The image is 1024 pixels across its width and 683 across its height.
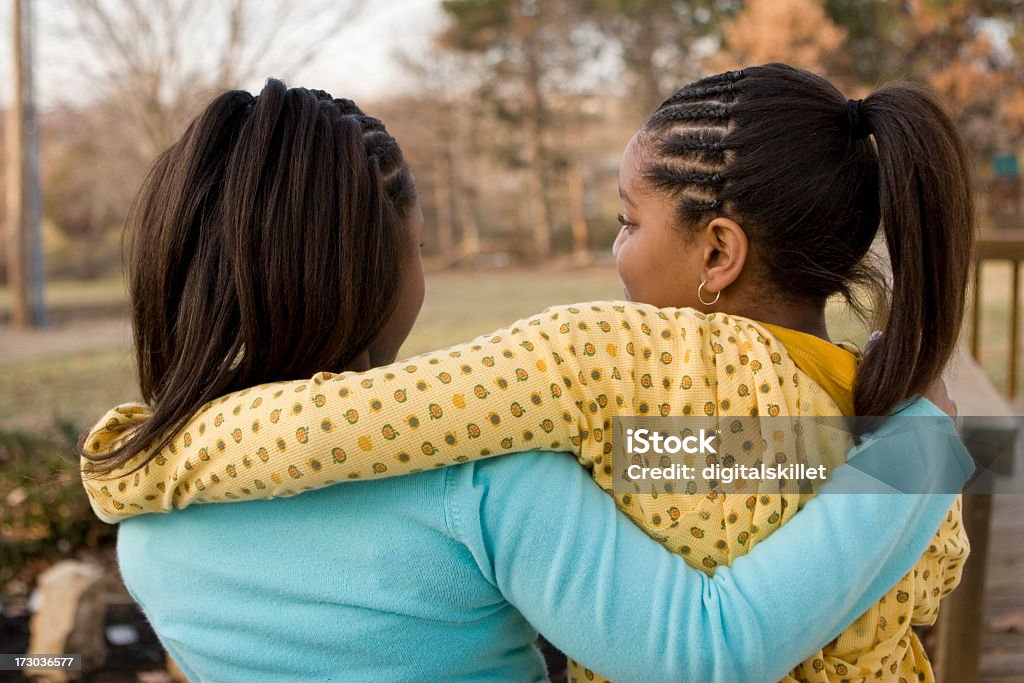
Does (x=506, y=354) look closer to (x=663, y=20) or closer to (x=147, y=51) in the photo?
(x=147, y=51)

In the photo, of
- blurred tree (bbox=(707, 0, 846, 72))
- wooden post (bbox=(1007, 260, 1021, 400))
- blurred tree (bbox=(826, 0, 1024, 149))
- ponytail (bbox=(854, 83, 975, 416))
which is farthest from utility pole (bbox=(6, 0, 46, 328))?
blurred tree (bbox=(826, 0, 1024, 149))

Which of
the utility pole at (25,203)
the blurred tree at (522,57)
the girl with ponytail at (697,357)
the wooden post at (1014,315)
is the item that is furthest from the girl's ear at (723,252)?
the blurred tree at (522,57)

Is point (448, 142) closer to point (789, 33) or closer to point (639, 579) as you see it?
point (789, 33)

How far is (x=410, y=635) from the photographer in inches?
39.6

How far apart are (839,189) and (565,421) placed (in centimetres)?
53

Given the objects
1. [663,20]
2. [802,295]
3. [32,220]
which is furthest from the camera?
[663,20]

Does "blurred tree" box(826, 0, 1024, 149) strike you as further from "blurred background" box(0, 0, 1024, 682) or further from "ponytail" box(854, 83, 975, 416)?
"ponytail" box(854, 83, 975, 416)

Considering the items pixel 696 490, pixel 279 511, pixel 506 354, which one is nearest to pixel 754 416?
pixel 696 490

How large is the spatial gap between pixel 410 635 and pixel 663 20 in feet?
74.4

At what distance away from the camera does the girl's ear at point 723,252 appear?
1249 millimetres

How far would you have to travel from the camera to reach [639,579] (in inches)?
36.2

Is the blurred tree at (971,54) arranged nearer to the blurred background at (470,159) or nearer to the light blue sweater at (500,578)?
the blurred background at (470,159)

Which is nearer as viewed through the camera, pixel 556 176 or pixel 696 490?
pixel 696 490

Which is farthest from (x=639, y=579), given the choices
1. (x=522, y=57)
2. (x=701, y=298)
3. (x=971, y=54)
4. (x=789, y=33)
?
(x=522, y=57)
